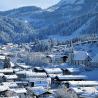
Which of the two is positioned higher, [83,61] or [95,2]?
[95,2]

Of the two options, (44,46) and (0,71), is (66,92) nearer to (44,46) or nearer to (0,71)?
(0,71)

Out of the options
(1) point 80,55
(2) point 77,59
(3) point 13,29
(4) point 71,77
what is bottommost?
(4) point 71,77

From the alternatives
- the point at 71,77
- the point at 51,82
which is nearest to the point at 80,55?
the point at 71,77

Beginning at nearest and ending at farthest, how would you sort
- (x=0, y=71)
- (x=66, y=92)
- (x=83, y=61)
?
(x=66, y=92), (x=0, y=71), (x=83, y=61)

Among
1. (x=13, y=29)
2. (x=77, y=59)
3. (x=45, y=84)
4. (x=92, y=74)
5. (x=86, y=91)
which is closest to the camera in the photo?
(x=86, y=91)

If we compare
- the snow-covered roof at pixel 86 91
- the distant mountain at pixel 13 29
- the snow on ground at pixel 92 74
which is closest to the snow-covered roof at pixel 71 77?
the snow on ground at pixel 92 74

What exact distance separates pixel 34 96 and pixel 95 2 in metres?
150

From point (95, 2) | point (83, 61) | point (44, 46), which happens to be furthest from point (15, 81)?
point (95, 2)

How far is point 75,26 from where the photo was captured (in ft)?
495

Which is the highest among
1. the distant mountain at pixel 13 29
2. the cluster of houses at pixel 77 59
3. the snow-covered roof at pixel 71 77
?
the distant mountain at pixel 13 29

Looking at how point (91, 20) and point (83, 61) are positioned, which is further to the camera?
point (91, 20)

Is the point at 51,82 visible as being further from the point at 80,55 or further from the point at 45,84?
the point at 80,55

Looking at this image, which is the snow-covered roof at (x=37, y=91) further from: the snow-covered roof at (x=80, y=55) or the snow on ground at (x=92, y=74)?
the snow-covered roof at (x=80, y=55)

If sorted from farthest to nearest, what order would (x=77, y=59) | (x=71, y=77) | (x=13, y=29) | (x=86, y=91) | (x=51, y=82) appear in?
(x=13, y=29) < (x=77, y=59) < (x=71, y=77) < (x=51, y=82) < (x=86, y=91)
